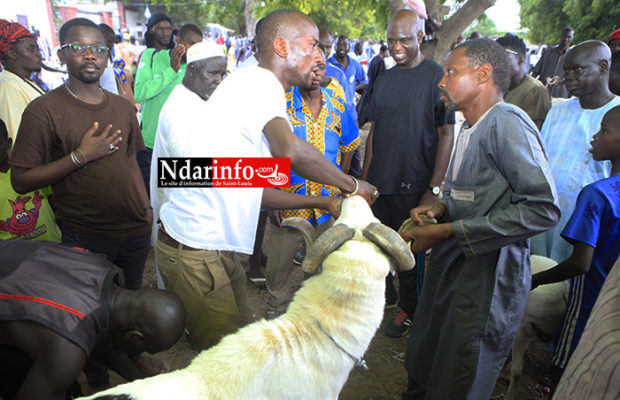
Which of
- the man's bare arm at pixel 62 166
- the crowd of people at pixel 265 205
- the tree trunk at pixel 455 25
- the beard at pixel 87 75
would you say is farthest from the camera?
the tree trunk at pixel 455 25

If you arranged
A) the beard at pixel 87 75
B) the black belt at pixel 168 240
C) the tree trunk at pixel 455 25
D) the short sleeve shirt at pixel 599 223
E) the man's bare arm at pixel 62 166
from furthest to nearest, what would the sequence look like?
the tree trunk at pixel 455 25, the beard at pixel 87 75, the man's bare arm at pixel 62 166, the black belt at pixel 168 240, the short sleeve shirt at pixel 599 223

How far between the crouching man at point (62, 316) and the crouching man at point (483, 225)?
1509 millimetres

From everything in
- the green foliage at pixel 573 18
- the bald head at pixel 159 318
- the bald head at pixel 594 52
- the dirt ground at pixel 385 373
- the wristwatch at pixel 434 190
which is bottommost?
the dirt ground at pixel 385 373

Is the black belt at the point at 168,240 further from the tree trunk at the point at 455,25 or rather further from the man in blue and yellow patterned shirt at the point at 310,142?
the tree trunk at the point at 455,25

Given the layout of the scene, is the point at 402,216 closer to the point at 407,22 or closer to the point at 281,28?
the point at 407,22

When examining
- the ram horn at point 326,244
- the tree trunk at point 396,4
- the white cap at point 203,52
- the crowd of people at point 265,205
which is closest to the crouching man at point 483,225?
the crowd of people at point 265,205

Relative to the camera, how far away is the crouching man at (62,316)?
1624 millimetres

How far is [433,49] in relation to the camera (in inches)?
292

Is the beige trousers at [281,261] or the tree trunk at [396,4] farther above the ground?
the tree trunk at [396,4]

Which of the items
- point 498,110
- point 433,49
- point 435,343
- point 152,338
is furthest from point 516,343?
point 433,49

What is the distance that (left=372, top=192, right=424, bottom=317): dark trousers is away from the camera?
3.58 m

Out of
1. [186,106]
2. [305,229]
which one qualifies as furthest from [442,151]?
[186,106]

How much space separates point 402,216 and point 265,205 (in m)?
1.59

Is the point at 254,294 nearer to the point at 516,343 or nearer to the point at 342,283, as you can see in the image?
the point at 516,343
